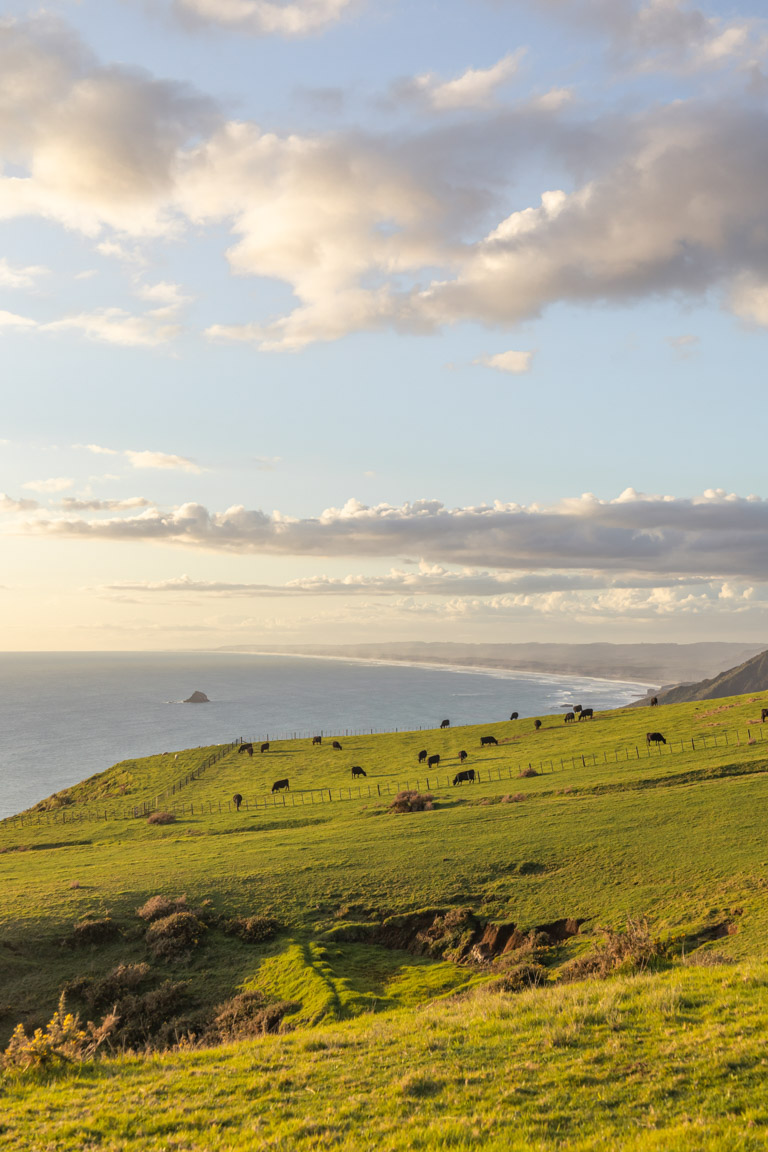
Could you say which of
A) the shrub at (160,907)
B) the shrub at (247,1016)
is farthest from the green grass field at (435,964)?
the shrub at (160,907)

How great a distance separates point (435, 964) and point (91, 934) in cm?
1661

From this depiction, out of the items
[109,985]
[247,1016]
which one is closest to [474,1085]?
[247,1016]

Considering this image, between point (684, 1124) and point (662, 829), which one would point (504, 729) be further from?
point (684, 1124)

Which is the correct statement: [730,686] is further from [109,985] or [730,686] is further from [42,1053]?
[42,1053]

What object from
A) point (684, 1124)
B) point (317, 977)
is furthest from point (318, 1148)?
point (317, 977)

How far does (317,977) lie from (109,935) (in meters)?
12.3

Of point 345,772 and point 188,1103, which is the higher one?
point 188,1103

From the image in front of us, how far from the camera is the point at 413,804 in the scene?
52.2 meters

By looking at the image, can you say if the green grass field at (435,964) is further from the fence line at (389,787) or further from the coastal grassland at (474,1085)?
the fence line at (389,787)

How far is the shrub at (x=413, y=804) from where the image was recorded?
51750 millimetres

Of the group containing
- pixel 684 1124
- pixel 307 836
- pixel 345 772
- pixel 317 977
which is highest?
pixel 684 1124

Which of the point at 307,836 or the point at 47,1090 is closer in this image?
the point at 47,1090

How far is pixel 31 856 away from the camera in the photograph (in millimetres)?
51844

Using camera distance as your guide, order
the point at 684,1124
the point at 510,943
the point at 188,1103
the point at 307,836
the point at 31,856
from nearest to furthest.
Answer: the point at 684,1124
the point at 188,1103
the point at 510,943
the point at 307,836
the point at 31,856
